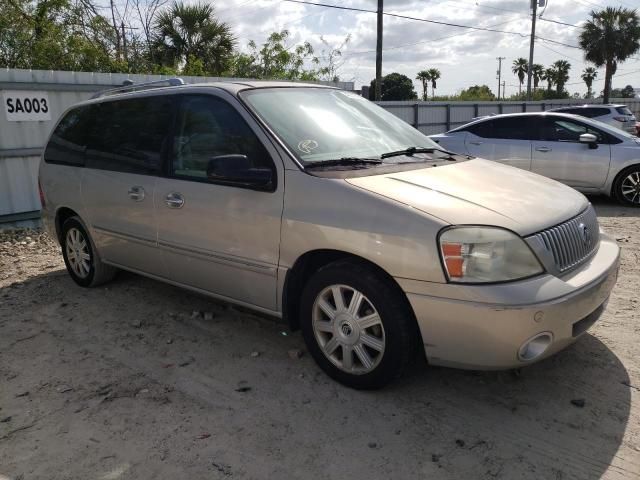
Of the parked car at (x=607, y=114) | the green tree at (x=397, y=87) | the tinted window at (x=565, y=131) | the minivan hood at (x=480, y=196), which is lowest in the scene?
the minivan hood at (x=480, y=196)

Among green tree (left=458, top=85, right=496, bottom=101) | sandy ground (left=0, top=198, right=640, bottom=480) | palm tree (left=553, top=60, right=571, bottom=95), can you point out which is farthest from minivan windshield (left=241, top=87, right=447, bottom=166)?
palm tree (left=553, top=60, right=571, bottom=95)

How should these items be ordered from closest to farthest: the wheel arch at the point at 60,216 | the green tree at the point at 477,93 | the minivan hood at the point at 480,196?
the minivan hood at the point at 480,196
the wheel arch at the point at 60,216
the green tree at the point at 477,93

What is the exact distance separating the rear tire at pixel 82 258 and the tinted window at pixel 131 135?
724mm

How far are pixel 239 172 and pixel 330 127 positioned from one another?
73 centimetres

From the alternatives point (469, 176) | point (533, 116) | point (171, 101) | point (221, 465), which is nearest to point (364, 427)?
point (221, 465)

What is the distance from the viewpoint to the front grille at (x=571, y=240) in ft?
9.56

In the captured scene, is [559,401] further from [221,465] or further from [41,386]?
[41,386]

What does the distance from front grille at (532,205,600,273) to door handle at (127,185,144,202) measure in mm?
2766

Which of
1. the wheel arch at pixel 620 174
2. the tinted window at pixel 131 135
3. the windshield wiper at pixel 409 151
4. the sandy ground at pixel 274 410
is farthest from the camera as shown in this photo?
the wheel arch at pixel 620 174

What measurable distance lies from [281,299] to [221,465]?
1062 millimetres

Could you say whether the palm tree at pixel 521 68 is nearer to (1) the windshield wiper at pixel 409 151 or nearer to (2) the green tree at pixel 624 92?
(2) the green tree at pixel 624 92

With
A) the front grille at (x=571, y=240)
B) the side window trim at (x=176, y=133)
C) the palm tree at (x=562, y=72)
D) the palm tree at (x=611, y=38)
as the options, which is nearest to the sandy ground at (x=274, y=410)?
the front grille at (x=571, y=240)

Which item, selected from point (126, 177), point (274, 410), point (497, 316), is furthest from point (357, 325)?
point (126, 177)

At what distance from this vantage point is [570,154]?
8.66 m
